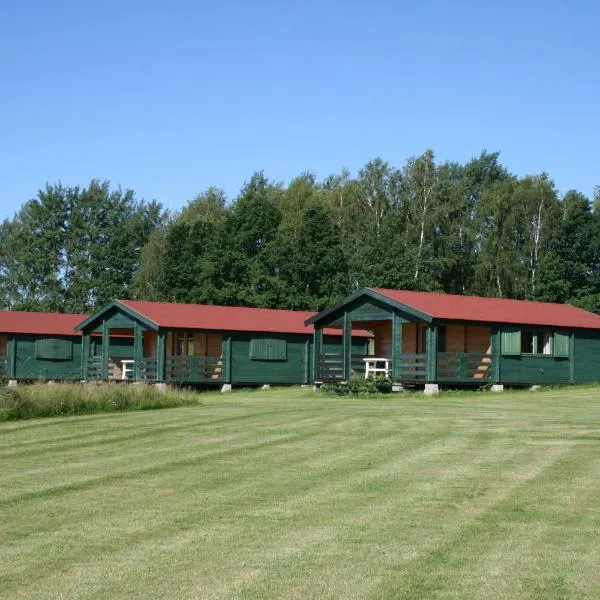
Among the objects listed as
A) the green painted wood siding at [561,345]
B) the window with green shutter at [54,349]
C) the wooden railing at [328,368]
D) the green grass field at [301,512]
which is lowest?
the green grass field at [301,512]

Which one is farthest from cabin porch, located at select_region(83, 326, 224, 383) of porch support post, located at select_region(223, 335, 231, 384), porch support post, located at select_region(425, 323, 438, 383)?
porch support post, located at select_region(425, 323, 438, 383)

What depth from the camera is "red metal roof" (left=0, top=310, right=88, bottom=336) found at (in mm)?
49594

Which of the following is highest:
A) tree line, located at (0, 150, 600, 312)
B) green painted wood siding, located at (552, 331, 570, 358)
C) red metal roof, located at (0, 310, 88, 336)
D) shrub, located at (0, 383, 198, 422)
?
tree line, located at (0, 150, 600, 312)

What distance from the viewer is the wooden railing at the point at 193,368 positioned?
42500 millimetres

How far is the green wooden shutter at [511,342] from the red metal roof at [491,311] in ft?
1.68

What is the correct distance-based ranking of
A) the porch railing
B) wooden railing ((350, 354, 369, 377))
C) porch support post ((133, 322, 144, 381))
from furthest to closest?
porch support post ((133, 322, 144, 381)) → wooden railing ((350, 354, 369, 377)) → the porch railing

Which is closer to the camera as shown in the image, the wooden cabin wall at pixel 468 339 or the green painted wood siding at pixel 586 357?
the wooden cabin wall at pixel 468 339

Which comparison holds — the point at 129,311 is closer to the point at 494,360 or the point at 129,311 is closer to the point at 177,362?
the point at 177,362

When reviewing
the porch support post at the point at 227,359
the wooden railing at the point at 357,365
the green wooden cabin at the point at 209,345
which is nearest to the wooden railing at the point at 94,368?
the green wooden cabin at the point at 209,345

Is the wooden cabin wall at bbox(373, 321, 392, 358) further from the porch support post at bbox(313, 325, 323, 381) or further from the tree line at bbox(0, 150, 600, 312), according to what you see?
the tree line at bbox(0, 150, 600, 312)

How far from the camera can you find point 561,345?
40.3 m

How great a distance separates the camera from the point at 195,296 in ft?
212

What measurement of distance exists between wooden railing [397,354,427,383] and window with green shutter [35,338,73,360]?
1929 cm

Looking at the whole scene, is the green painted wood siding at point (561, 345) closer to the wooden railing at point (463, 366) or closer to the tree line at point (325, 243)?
the wooden railing at point (463, 366)
